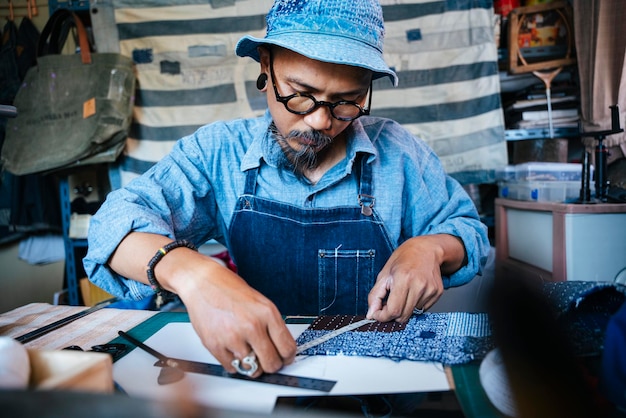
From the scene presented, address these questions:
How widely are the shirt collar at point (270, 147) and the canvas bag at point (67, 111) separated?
4.65ft

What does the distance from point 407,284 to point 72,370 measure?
2.29 ft

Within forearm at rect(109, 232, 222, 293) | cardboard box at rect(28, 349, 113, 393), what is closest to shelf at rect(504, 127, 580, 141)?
forearm at rect(109, 232, 222, 293)

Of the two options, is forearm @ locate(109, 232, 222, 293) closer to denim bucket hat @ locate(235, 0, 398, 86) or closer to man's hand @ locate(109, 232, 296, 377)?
man's hand @ locate(109, 232, 296, 377)

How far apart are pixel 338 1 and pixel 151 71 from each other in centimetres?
187

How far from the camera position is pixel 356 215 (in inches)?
52.7

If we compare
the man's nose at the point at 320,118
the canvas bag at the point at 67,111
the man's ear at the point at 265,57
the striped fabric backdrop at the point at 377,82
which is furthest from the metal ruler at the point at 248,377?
the striped fabric backdrop at the point at 377,82

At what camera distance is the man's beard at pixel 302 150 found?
1.21 metres

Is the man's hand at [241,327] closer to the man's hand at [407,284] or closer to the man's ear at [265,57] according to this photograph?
the man's hand at [407,284]

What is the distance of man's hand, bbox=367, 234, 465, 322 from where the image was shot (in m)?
0.99

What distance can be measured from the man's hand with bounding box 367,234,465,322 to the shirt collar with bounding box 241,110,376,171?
358 mm

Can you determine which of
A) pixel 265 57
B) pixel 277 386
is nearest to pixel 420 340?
pixel 277 386

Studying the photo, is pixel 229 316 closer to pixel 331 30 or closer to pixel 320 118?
pixel 320 118

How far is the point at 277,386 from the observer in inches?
28.4

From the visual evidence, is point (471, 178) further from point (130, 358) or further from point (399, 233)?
point (130, 358)
